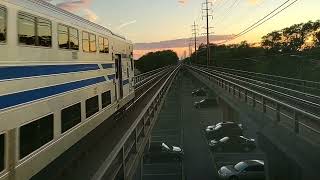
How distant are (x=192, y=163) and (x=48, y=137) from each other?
26447 millimetres

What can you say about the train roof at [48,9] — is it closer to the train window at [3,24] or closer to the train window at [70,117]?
the train window at [3,24]

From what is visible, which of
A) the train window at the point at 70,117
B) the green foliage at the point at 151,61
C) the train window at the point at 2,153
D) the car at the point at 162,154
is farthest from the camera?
the green foliage at the point at 151,61

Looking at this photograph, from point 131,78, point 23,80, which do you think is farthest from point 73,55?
point 131,78

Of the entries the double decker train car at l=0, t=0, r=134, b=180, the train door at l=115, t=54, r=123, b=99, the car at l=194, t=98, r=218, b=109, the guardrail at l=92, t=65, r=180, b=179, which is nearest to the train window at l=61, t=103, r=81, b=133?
the double decker train car at l=0, t=0, r=134, b=180

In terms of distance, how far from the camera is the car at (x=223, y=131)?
48144mm

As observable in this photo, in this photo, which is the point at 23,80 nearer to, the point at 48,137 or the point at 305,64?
the point at 48,137

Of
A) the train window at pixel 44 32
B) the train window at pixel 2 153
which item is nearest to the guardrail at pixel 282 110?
the train window at pixel 44 32

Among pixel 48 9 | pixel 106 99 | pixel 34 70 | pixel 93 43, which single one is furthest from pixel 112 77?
pixel 34 70

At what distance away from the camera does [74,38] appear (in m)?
13.5

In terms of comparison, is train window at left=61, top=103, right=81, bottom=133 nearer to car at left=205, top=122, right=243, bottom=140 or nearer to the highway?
the highway

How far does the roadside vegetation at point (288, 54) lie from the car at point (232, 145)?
25.2 feet

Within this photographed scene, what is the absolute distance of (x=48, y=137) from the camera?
35.1 feet

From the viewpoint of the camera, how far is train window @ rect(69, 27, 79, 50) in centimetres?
1313

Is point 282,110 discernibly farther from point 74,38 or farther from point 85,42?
point 74,38
